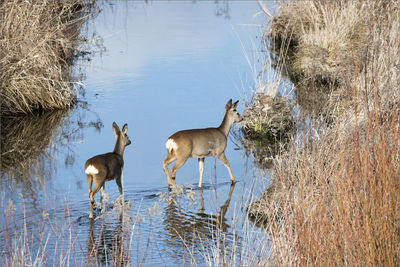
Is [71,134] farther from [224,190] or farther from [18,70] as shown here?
[224,190]

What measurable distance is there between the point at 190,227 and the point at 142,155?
3.14m

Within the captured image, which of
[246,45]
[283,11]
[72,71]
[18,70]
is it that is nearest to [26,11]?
[18,70]

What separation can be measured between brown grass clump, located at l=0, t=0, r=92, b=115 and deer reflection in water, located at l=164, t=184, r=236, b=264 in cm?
495

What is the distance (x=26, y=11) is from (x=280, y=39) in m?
9.69

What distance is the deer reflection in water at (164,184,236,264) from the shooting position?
692 cm

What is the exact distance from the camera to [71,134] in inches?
461

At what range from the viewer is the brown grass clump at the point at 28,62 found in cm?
1202

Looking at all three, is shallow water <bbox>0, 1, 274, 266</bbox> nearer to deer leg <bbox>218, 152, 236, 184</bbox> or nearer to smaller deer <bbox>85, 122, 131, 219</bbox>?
deer leg <bbox>218, 152, 236, 184</bbox>

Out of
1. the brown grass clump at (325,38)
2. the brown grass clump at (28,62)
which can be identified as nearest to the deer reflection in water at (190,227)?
the brown grass clump at (28,62)

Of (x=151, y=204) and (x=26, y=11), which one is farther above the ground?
(x=26, y=11)

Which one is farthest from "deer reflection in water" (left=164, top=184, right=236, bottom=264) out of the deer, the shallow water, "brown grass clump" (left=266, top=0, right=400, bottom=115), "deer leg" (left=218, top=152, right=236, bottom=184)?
"brown grass clump" (left=266, top=0, right=400, bottom=115)

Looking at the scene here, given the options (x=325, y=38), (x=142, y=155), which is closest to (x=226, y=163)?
(x=142, y=155)

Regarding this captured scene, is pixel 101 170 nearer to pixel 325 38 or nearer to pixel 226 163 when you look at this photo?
pixel 226 163

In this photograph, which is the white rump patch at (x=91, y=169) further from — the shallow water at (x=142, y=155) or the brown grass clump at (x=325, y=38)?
the brown grass clump at (x=325, y=38)
